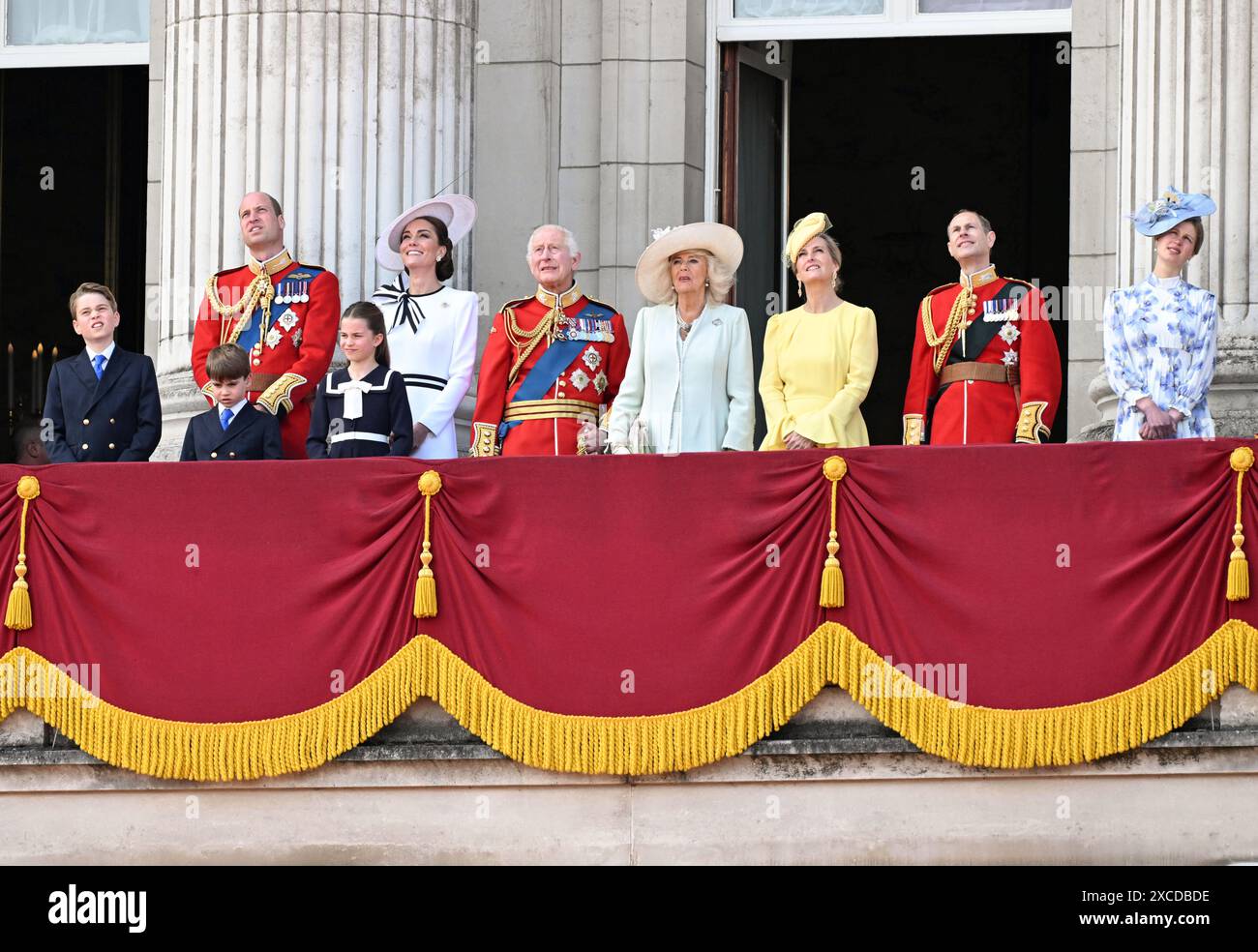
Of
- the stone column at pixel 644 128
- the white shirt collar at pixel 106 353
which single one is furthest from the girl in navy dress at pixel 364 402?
the stone column at pixel 644 128

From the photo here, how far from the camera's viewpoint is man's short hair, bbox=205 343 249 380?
39.9 ft

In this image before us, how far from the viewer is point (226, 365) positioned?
39.9 ft

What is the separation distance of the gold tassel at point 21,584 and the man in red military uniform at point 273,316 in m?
1.47

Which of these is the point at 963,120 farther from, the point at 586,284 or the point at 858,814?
the point at 858,814

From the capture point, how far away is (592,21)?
52.3 feet

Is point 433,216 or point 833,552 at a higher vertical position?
point 433,216

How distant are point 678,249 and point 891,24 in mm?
3911

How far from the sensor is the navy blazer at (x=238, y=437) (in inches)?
481

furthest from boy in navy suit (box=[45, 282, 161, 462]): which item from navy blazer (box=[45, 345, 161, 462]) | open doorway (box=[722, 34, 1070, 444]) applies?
open doorway (box=[722, 34, 1070, 444])

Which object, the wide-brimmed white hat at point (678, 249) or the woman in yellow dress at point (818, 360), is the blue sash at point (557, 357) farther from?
the woman in yellow dress at point (818, 360)

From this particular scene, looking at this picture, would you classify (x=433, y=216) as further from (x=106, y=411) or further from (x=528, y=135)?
(x=528, y=135)

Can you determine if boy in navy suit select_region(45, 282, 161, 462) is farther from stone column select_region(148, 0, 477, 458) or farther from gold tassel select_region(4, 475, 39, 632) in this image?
stone column select_region(148, 0, 477, 458)

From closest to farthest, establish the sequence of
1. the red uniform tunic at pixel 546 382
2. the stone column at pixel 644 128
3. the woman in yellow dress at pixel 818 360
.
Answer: the woman in yellow dress at pixel 818 360 < the red uniform tunic at pixel 546 382 < the stone column at pixel 644 128

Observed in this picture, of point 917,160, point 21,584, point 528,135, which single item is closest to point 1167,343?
point 21,584
